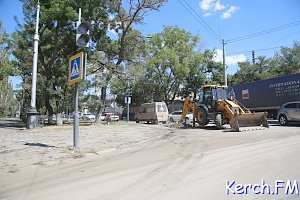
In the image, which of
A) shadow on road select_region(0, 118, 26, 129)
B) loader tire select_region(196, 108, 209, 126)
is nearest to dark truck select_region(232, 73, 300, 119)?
loader tire select_region(196, 108, 209, 126)

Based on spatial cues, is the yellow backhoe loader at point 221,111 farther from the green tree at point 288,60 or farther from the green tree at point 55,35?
the green tree at point 288,60

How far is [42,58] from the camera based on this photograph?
30719mm

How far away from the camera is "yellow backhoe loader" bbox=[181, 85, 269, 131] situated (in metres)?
21.7

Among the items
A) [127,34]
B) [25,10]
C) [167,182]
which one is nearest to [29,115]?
[25,10]

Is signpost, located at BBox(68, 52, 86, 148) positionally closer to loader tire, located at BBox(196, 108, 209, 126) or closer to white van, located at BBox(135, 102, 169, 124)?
loader tire, located at BBox(196, 108, 209, 126)

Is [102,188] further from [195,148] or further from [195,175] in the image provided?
[195,148]

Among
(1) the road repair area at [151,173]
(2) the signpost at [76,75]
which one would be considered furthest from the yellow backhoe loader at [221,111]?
(2) the signpost at [76,75]

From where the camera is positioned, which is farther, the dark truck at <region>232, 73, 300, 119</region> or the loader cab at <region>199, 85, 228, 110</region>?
the dark truck at <region>232, 73, 300, 119</region>

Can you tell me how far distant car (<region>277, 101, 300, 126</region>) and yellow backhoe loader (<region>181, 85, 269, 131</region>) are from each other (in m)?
3.50

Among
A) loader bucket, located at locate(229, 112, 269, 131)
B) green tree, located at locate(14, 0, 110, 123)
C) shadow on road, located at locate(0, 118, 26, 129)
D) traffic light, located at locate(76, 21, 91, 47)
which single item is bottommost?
shadow on road, located at locate(0, 118, 26, 129)

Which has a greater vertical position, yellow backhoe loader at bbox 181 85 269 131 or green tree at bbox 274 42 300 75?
green tree at bbox 274 42 300 75

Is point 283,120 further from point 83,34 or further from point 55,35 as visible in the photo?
point 55,35

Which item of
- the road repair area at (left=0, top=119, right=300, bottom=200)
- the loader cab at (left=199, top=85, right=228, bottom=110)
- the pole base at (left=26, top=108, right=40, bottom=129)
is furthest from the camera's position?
the loader cab at (left=199, top=85, right=228, bottom=110)

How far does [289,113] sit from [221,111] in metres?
5.16
